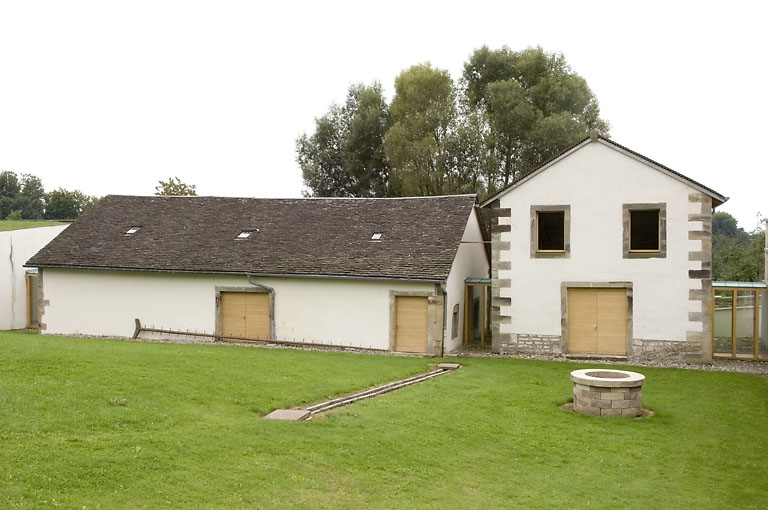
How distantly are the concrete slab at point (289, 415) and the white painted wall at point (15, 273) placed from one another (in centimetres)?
2329

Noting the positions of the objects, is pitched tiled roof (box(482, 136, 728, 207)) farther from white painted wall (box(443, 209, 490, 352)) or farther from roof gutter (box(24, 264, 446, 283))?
roof gutter (box(24, 264, 446, 283))

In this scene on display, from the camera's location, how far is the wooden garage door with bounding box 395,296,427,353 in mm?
23250

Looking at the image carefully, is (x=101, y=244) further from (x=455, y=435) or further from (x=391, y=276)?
(x=455, y=435)

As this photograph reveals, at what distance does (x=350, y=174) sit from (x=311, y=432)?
1410 inches

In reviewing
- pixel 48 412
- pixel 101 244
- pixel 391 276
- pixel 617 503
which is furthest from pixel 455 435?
pixel 101 244

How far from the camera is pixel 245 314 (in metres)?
25.4

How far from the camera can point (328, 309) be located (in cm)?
2427

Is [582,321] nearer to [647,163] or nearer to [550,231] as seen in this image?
[550,231]

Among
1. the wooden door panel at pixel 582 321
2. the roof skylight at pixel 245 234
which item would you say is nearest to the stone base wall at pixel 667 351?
the wooden door panel at pixel 582 321

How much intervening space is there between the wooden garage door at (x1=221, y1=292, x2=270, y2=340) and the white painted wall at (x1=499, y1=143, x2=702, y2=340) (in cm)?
854

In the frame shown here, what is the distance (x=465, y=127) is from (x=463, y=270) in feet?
55.8

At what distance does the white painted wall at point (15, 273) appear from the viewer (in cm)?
3047

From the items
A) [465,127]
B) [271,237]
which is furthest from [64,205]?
[271,237]

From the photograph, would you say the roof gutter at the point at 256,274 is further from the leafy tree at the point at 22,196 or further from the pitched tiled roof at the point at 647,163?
the leafy tree at the point at 22,196
